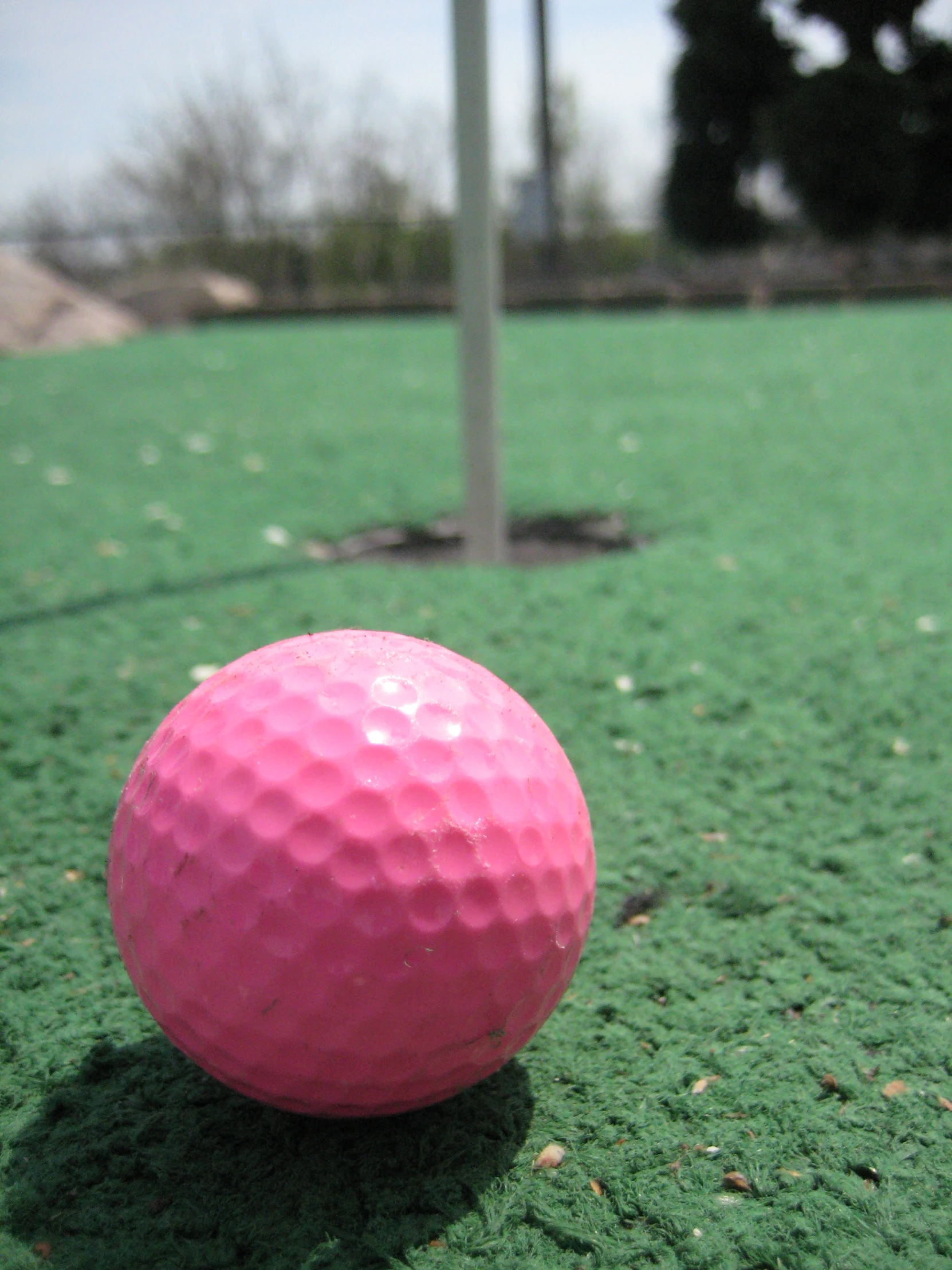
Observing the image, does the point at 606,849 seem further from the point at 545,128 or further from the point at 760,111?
the point at 760,111

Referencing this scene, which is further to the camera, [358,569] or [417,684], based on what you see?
[358,569]

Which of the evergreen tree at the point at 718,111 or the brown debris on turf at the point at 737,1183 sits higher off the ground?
the evergreen tree at the point at 718,111

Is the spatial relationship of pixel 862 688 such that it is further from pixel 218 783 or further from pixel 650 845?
pixel 218 783

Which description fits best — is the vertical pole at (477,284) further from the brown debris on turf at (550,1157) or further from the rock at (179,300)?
the rock at (179,300)

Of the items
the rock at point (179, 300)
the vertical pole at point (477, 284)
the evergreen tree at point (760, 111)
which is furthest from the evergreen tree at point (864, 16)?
the vertical pole at point (477, 284)

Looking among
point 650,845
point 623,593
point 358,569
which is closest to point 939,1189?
point 650,845

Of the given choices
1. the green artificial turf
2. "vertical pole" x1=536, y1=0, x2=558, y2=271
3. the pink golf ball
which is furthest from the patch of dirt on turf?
"vertical pole" x1=536, y1=0, x2=558, y2=271

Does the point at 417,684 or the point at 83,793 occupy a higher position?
the point at 417,684
